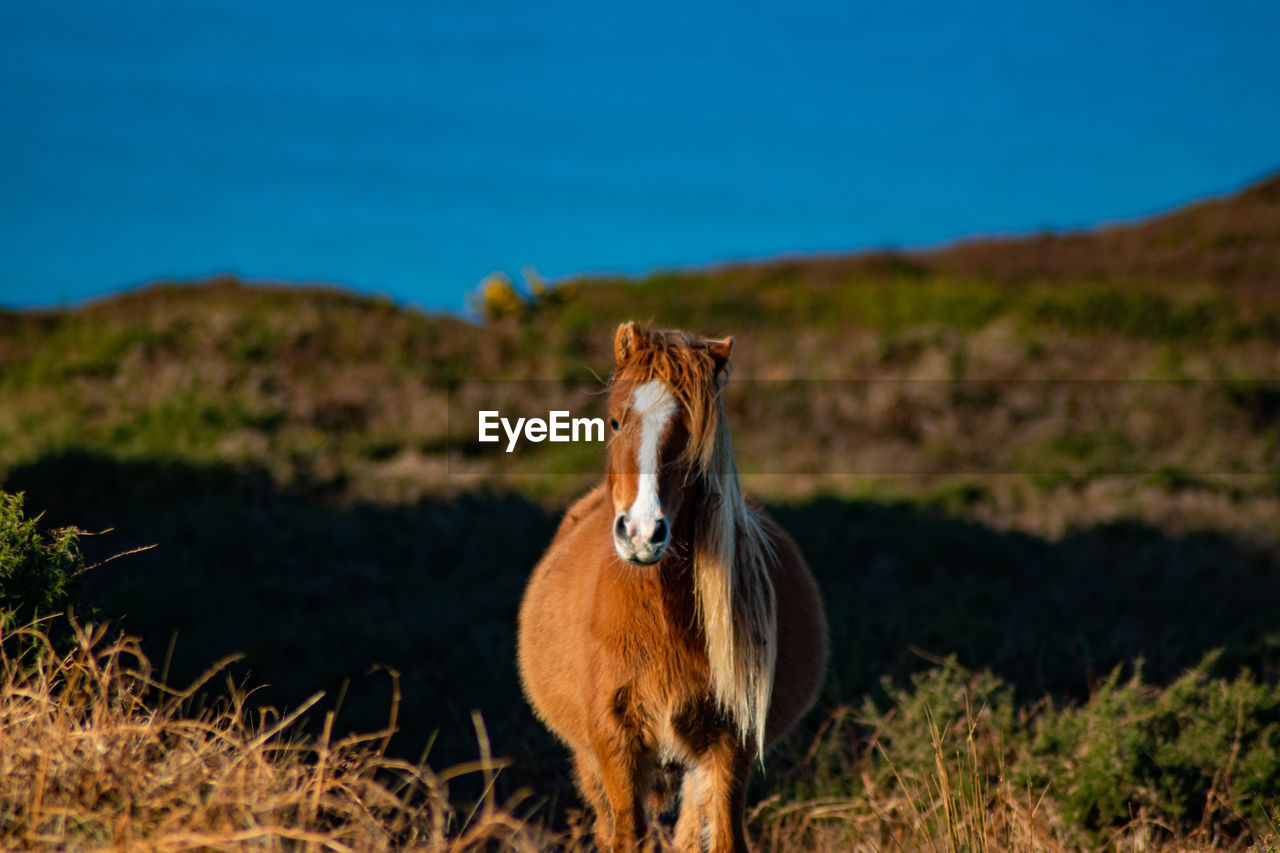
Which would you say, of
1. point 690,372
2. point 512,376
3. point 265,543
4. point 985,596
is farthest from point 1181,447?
point 690,372

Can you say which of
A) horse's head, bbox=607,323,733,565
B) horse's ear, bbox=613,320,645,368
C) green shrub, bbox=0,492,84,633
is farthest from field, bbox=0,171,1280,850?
horse's head, bbox=607,323,733,565

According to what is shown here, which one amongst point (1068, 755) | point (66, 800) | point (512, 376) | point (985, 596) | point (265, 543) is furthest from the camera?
point (512, 376)

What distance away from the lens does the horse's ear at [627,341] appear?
137 inches

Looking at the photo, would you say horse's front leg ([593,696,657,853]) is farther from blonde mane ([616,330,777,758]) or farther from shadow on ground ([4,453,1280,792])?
shadow on ground ([4,453,1280,792])

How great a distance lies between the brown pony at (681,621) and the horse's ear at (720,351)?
11 millimetres

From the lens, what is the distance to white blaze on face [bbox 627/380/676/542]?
3053 millimetres

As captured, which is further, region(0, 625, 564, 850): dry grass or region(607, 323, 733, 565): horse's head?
region(607, 323, 733, 565): horse's head

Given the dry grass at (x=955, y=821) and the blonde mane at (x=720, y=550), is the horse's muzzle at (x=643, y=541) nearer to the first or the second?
the blonde mane at (x=720, y=550)

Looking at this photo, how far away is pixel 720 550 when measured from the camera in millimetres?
3592

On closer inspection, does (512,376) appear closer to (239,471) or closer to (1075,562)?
(239,471)

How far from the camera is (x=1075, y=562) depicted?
1039 cm

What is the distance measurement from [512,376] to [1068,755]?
13.0 metres

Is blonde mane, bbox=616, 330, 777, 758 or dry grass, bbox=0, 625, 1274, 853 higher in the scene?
blonde mane, bbox=616, 330, 777, 758

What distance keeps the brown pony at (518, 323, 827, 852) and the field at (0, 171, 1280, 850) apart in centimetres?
55
